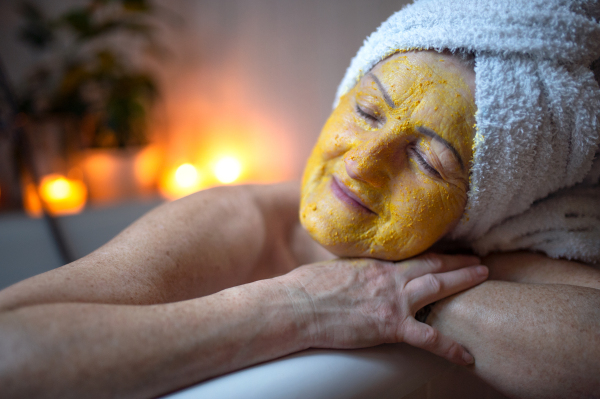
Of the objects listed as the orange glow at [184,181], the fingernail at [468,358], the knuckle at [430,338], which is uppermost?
the orange glow at [184,181]

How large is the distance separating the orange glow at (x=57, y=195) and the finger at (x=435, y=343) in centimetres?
234

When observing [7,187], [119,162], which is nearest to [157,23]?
[119,162]

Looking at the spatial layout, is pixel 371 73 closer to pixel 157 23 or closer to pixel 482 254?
pixel 482 254

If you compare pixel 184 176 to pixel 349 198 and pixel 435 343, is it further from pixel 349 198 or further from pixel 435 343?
pixel 435 343

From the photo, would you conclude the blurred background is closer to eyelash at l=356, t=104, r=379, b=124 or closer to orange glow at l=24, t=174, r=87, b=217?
orange glow at l=24, t=174, r=87, b=217

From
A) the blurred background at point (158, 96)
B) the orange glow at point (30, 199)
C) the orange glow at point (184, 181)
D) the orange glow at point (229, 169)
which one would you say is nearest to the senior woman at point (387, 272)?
the blurred background at point (158, 96)

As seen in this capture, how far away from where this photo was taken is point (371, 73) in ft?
2.63

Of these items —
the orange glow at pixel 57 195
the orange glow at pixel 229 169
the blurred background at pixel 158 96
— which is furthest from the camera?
the orange glow at pixel 229 169

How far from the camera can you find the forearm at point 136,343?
0.49m

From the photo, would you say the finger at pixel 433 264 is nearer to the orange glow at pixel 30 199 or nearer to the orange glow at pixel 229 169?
the orange glow at pixel 229 169

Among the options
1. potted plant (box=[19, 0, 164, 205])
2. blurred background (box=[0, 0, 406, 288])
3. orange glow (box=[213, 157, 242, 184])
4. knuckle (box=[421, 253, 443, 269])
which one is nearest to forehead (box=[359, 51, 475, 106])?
knuckle (box=[421, 253, 443, 269])

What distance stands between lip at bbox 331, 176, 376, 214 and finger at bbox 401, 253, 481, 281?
137 millimetres

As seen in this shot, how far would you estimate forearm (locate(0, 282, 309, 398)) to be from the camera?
49 centimetres

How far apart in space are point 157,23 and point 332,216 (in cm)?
290
